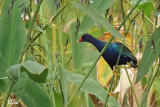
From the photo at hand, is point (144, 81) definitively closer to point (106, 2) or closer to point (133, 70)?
point (133, 70)

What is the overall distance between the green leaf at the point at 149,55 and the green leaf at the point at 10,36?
10.8 inches

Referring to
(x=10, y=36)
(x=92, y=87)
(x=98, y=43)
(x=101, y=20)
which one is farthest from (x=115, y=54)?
(x=101, y=20)

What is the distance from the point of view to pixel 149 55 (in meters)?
0.87

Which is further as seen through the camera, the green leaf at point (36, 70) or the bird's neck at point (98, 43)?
the bird's neck at point (98, 43)

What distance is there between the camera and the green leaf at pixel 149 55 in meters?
0.86

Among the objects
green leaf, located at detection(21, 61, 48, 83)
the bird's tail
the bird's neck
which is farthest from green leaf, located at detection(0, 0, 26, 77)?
the bird's neck

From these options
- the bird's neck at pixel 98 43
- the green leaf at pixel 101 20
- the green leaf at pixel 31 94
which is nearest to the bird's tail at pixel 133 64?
the bird's neck at pixel 98 43

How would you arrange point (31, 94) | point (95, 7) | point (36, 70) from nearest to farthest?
point (36, 70), point (31, 94), point (95, 7)

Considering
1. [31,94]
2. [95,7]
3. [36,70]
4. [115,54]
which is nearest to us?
[36,70]

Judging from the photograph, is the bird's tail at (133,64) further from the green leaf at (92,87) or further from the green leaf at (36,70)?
the green leaf at (36,70)

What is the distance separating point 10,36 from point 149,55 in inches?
12.9

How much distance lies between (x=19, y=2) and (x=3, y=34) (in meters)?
0.09

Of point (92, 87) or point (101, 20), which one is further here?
point (92, 87)

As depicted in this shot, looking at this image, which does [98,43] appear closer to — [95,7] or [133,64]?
[133,64]
